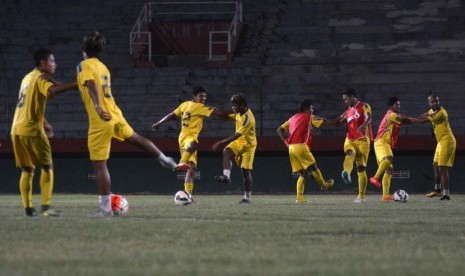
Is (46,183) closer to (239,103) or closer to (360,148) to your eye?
(239,103)

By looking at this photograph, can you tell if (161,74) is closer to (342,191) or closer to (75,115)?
(75,115)

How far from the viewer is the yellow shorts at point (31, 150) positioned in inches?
478

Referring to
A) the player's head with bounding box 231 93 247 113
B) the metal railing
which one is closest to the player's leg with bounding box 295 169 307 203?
the player's head with bounding box 231 93 247 113

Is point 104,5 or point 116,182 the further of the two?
point 104,5

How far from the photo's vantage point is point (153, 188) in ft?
92.4

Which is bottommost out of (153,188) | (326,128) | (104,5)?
(153,188)

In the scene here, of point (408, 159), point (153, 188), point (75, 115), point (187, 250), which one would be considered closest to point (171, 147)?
point (153, 188)

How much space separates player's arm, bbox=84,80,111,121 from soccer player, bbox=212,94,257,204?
7.40 meters

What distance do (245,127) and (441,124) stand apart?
5.08 metres

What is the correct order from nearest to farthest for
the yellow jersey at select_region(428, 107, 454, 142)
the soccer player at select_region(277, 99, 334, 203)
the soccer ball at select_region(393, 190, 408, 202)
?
the soccer ball at select_region(393, 190, 408, 202)
the soccer player at select_region(277, 99, 334, 203)
the yellow jersey at select_region(428, 107, 454, 142)

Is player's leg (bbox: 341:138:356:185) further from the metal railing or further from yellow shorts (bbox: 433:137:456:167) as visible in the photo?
the metal railing

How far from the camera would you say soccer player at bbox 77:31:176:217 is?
39.1 ft

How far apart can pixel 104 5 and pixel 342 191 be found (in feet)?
33.4

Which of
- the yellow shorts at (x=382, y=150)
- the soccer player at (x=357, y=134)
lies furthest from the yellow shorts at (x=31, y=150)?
the yellow shorts at (x=382, y=150)
